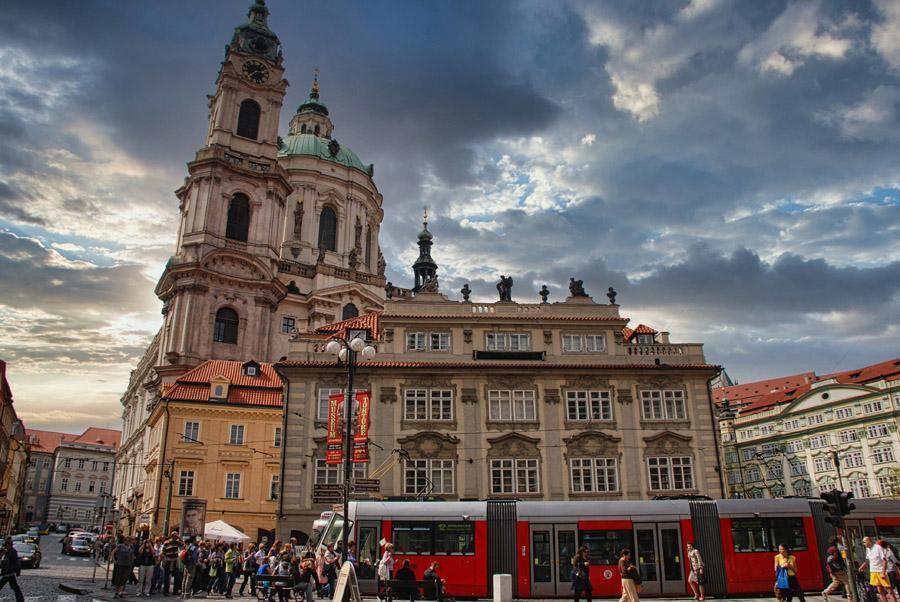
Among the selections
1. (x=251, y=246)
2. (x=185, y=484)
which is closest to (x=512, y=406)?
(x=185, y=484)

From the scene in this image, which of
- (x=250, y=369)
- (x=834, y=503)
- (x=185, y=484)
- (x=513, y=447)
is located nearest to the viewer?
(x=834, y=503)

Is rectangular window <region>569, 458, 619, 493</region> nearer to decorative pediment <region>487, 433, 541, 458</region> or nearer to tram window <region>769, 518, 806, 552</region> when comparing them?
decorative pediment <region>487, 433, 541, 458</region>

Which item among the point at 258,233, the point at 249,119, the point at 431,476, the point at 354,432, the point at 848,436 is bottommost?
the point at 431,476

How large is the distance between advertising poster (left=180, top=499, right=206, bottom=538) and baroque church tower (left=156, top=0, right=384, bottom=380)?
20.4 m

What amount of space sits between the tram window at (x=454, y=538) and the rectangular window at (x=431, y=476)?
10695mm

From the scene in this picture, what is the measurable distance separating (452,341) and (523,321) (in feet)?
13.2

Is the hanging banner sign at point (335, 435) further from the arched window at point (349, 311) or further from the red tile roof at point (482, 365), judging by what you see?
the arched window at point (349, 311)

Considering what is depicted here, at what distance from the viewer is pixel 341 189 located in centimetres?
8456

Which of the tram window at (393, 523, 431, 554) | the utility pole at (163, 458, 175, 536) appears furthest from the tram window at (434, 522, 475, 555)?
the utility pole at (163, 458, 175, 536)

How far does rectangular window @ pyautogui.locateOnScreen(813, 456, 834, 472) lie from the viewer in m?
69.6

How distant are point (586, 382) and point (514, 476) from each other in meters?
6.21

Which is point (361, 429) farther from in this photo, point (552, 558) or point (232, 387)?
point (232, 387)

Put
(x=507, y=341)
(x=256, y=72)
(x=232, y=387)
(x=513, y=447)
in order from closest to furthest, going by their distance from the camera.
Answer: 1. (x=513, y=447)
2. (x=507, y=341)
3. (x=232, y=387)
4. (x=256, y=72)

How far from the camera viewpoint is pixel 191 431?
46.0m
